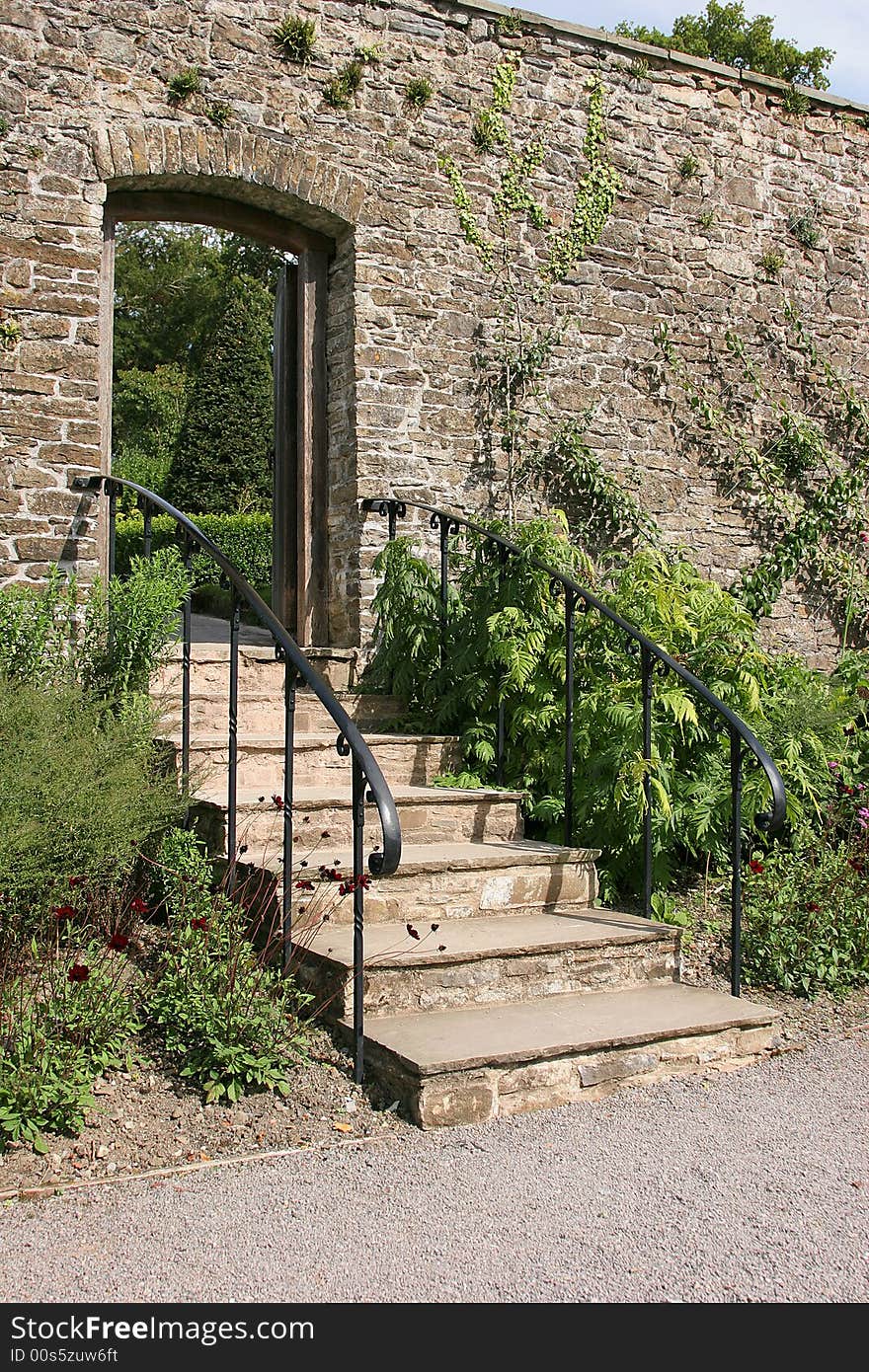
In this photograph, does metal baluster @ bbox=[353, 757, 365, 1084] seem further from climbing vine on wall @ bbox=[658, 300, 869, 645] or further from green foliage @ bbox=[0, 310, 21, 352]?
climbing vine on wall @ bbox=[658, 300, 869, 645]

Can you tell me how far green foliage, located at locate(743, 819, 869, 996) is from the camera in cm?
439

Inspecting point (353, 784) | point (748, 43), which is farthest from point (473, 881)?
point (748, 43)

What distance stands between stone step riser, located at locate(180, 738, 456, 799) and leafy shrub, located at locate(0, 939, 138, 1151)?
3.62 ft

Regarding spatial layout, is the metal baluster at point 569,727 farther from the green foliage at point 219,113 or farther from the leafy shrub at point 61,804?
the green foliage at point 219,113

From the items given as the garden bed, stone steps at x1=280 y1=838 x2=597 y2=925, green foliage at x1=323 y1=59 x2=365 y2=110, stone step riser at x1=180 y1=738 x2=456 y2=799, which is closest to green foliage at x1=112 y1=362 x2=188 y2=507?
green foliage at x1=323 y1=59 x2=365 y2=110

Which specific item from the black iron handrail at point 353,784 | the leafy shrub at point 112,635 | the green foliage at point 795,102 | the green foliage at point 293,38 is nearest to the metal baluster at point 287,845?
the black iron handrail at point 353,784

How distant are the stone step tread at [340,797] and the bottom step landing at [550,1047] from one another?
1.05 m

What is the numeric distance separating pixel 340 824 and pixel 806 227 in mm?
5859

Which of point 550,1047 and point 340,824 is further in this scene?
point 340,824

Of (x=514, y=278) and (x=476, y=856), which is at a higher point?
(x=514, y=278)

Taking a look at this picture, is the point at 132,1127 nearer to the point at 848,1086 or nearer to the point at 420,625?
the point at 848,1086

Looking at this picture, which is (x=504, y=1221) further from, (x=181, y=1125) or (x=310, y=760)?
(x=310, y=760)

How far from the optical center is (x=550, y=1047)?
3332 millimetres

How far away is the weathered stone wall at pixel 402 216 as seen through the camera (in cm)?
577
